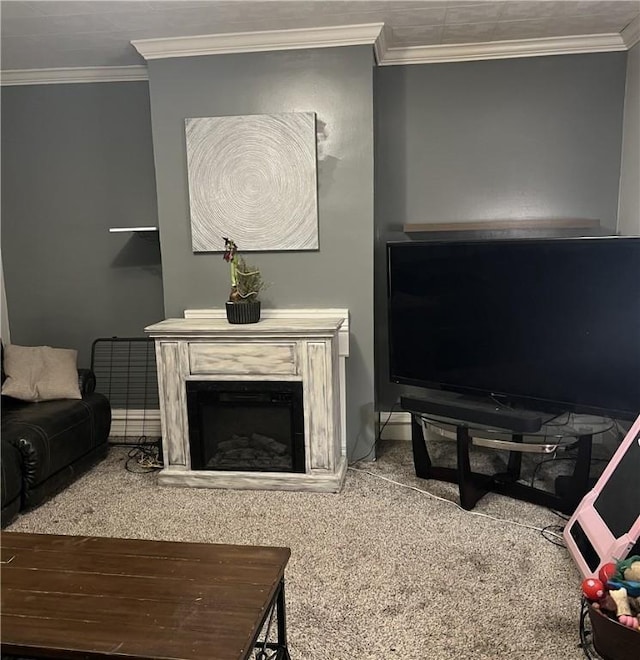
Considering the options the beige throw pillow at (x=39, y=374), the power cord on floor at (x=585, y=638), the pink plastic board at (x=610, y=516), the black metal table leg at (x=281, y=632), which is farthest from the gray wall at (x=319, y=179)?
the black metal table leg at (x=281, y=632)

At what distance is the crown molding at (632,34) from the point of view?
2.93m

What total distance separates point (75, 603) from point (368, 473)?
2.02m

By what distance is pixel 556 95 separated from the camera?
3295 mm

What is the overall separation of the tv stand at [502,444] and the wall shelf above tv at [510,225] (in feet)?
3.46

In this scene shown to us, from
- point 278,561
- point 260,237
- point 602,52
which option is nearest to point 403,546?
point 278,561

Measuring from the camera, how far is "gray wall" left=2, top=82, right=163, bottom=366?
3.68 meters

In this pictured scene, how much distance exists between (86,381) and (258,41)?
219cm

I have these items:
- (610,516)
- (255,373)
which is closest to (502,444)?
(610,516)

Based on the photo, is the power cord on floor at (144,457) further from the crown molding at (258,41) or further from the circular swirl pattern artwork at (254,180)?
the crown molding at (258,41)

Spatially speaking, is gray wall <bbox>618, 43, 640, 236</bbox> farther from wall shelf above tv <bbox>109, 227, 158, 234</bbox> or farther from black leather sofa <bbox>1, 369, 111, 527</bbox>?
black leather sofa <bbox>1, 369, 111, 527</bbox>

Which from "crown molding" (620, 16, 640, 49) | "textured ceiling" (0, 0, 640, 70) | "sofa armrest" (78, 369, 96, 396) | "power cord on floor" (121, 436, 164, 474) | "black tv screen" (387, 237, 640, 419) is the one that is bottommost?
"power cord on floor" (121, 436, 164, 474)

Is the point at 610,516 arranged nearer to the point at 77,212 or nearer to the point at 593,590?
the point at 593,590

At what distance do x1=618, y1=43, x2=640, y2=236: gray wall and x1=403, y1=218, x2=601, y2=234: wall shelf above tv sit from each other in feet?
0.55

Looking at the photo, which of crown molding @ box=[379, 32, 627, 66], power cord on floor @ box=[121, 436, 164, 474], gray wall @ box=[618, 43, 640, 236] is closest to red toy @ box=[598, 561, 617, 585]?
gray wall @ box=[618, 43, 640, 236]
